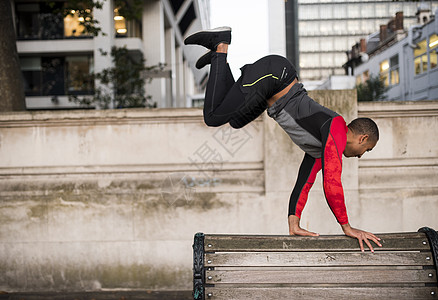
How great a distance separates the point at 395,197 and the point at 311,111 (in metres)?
3.20

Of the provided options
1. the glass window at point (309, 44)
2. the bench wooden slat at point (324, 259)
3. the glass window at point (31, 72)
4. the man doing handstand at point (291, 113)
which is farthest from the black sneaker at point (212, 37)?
the glass window at point (309, 44)

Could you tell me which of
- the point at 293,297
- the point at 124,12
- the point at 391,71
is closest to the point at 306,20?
the point at 391,71

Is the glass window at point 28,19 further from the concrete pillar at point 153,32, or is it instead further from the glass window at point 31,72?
the concrete pillar at point 153,32

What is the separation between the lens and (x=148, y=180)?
594 centimetres

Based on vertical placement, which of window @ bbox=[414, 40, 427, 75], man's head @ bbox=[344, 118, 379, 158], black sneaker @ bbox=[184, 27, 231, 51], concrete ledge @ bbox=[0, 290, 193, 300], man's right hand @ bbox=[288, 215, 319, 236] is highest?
window @ bbox=[414, 40, 427, 75]

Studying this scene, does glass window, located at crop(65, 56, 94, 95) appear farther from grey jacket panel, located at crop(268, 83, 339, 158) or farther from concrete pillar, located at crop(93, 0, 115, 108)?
grey jacket panel, located at crop(268, 83, 339, 158)

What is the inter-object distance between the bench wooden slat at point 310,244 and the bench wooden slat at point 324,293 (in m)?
0.27

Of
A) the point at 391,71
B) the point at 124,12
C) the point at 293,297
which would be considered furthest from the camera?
the point at 391,71

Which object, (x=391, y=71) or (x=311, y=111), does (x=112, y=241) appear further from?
(x=391, y=71)

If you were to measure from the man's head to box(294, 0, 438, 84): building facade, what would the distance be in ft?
421

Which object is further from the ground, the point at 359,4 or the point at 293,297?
the point at 359,4

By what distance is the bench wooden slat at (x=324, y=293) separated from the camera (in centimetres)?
280

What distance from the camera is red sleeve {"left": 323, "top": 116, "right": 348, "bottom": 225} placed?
3.10 m

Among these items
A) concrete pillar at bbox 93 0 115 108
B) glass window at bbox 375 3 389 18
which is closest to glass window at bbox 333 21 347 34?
glass window at bbox 375 3 389 18
